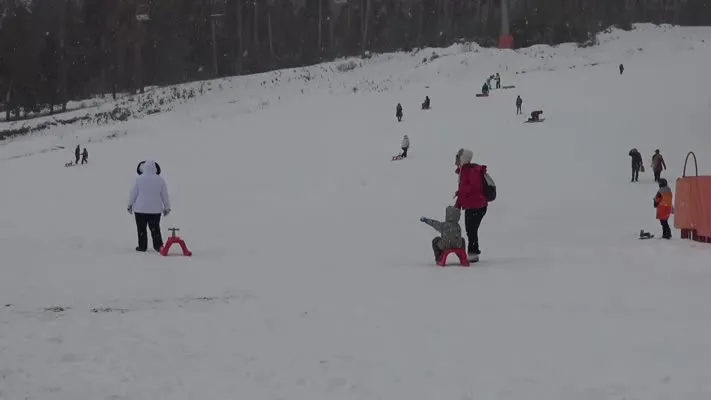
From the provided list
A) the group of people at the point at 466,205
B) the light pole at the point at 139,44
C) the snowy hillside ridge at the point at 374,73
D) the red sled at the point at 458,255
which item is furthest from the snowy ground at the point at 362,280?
the light pole at the point at 139,44

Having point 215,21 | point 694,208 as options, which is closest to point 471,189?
point 694,208

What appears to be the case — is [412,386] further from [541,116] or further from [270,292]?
[541,116]

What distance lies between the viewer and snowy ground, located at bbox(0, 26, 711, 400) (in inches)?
203

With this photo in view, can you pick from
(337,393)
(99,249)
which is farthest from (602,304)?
(99,249)

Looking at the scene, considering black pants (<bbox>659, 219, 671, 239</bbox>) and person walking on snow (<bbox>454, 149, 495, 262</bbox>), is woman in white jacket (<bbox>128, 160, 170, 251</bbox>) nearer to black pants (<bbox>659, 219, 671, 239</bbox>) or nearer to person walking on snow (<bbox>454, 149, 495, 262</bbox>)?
person walking on snow (<bbox>454, 149, 495, 262</bbox>)

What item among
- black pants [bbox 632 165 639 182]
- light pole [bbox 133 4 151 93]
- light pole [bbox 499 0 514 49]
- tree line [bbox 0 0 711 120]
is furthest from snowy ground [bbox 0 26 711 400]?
light pole [bbox 133 4 151 93]

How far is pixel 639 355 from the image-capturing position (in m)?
5.66

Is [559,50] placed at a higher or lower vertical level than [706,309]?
higher

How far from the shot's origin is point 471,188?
37.1ft

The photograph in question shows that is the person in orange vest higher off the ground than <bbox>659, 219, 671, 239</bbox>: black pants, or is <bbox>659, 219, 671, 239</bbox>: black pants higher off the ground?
A: the person in orange vest

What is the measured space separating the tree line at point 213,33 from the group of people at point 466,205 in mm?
63616

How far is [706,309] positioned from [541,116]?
3429cm

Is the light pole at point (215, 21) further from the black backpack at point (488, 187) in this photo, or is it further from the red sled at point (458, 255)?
the red sled at point (458, 255)

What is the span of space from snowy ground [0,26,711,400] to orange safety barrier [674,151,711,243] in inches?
29.2
